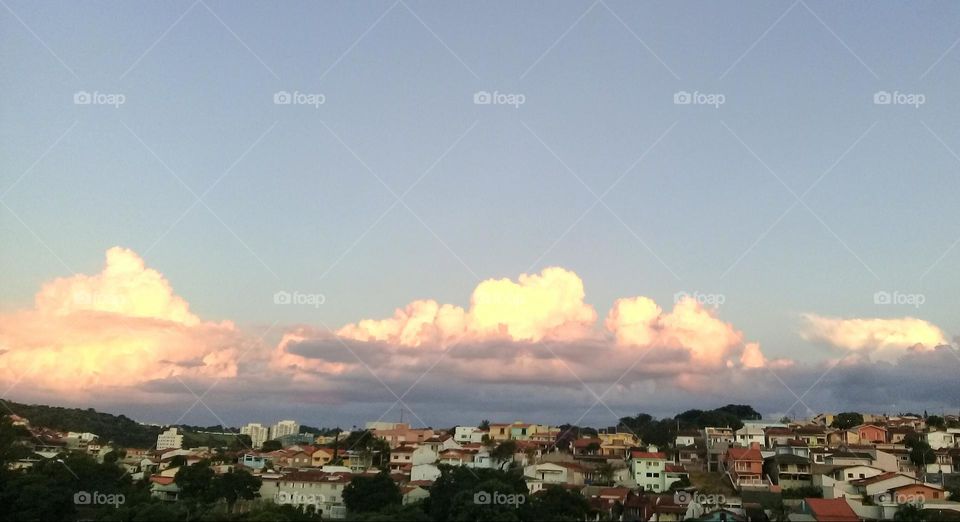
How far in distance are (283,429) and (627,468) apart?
40.7 m

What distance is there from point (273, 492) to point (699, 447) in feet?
66.3

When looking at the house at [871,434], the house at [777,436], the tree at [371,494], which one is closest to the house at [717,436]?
the house at [777,436]

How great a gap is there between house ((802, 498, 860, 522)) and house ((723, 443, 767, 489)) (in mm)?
5235

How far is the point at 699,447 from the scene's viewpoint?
Result: 129ft

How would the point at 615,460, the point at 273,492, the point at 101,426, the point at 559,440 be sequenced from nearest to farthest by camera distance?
1. the point at 273,492
2. the point at 615,460
3. the point at 559,440
4. the point at 101,426

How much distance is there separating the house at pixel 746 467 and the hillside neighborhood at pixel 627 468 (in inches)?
Result: 2.2

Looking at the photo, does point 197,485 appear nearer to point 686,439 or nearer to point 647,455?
point 647,455

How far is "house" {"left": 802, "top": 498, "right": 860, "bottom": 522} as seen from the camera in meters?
24.7

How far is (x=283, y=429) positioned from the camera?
67688 millimetres

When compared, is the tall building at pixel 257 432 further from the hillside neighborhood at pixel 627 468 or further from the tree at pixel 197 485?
the tree at pixel 197 485

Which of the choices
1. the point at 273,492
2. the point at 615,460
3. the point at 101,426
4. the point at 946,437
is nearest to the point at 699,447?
the point at 615,460

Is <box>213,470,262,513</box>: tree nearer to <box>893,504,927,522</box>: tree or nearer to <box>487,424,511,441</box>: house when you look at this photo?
<box>487,424,511,441</box>: house

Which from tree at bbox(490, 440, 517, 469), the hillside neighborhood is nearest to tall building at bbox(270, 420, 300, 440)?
the hillside neighborhood

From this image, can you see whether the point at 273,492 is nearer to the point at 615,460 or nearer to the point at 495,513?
the point at 495,513
